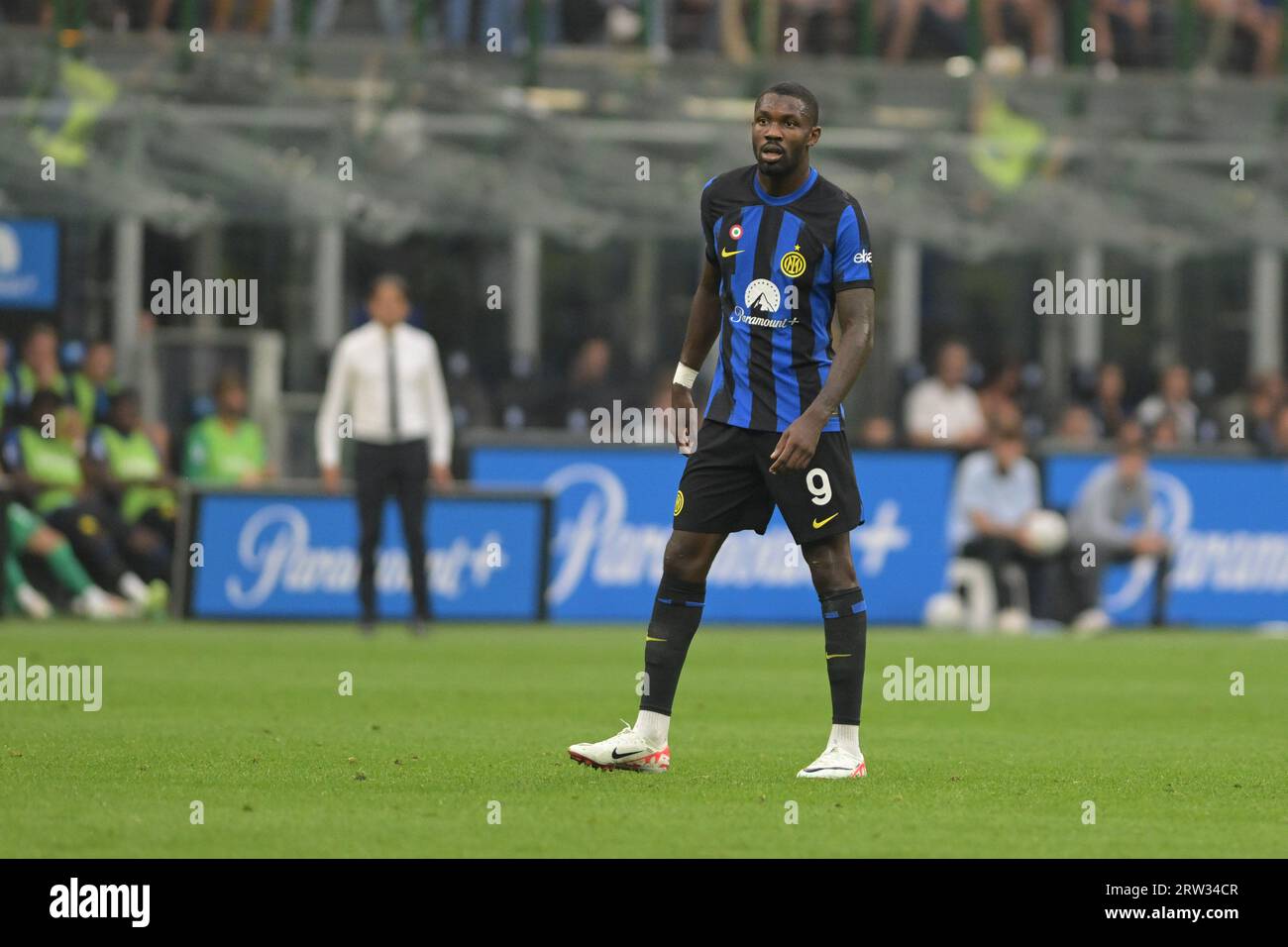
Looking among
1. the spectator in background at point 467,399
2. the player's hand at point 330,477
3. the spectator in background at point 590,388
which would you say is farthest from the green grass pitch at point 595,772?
the spectator in background at point 590,388

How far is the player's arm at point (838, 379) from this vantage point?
8148mm

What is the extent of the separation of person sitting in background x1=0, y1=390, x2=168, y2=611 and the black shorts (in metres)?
11.0

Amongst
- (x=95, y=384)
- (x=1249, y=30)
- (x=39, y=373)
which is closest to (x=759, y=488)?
(x=39, y=373)

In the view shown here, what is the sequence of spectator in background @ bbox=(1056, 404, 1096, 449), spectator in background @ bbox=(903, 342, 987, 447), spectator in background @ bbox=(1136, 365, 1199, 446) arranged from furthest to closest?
spectator in background @ bbox=(1136, 365, 1199, 446) < spectator in background @ bbox=(1056, 404, 1096, 449) < spectator in background @ bbox=(903, 342, 987, 447)

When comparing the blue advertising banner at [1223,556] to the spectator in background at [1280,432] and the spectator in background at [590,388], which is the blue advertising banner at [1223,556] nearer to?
the spectator in background at [1280,432]

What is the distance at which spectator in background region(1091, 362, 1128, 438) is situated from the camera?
2248 cm

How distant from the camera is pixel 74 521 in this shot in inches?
732

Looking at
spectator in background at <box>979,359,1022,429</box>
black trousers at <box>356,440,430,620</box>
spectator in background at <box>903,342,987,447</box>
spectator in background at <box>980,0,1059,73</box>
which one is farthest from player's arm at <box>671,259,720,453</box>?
spectator in background at <box>980,0,1059,73</box>

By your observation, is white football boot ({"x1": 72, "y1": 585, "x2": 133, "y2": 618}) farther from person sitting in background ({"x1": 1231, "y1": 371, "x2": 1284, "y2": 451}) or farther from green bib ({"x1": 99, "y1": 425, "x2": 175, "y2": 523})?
person sitting in background ({"x1": 1231, "y1": 371, "x2": 1284, "y2": 451})

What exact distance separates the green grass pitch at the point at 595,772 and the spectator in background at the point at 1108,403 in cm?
693

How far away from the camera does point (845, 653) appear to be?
27.7 ft

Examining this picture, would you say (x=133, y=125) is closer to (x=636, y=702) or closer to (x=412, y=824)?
(x=636, y=702)

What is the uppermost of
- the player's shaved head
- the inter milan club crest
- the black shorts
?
the player's shaved head
